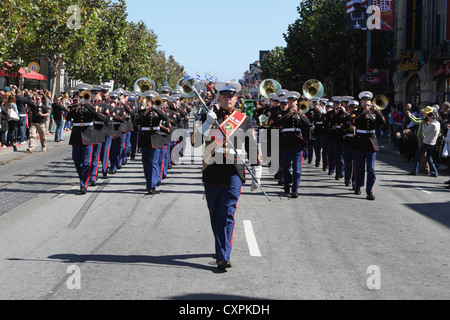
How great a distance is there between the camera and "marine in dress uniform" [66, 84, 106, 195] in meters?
12.2

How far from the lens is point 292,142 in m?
12.3

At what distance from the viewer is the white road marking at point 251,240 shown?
292 inches

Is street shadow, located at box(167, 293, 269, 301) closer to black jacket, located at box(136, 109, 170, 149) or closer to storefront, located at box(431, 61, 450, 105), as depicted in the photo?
black jacket, located at box(136, 109, 170, 149)

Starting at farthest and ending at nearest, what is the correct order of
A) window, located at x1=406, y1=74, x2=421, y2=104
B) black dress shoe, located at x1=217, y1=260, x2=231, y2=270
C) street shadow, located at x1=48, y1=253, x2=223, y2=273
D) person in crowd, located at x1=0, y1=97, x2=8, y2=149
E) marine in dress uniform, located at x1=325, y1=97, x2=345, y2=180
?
window, located at x1=406, y1=74, x2=421, y2=104 → person in crowd, located at x1=0, y1=97, x2=8, y2=149 → marine in dress uniform, located at x1=325, y1=97, x2=345, y2=180 → street shadow, located at x1=48, y1=253, x2=223, y2=273 → black dress shoe, located at x1=217, y1=260, x2=231, y2=270

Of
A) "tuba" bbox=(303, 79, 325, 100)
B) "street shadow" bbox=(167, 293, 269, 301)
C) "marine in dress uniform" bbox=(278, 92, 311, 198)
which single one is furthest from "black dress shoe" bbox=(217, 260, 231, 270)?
"tuba" bbox=(303, 79, 325, 100)

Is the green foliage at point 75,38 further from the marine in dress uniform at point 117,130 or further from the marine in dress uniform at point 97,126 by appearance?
the marine in dress uniform at point 97,126

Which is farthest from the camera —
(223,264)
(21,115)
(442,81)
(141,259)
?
(442,81)

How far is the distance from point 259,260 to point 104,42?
1595 inches

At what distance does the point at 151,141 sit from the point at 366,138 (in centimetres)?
425

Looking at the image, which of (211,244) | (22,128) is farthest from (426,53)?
(211,244)

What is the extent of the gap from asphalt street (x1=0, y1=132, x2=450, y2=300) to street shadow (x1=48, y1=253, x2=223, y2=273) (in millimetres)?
21

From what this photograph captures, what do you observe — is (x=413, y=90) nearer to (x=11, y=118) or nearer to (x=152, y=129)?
(x=11, y=118)

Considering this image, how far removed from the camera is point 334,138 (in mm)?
15672
